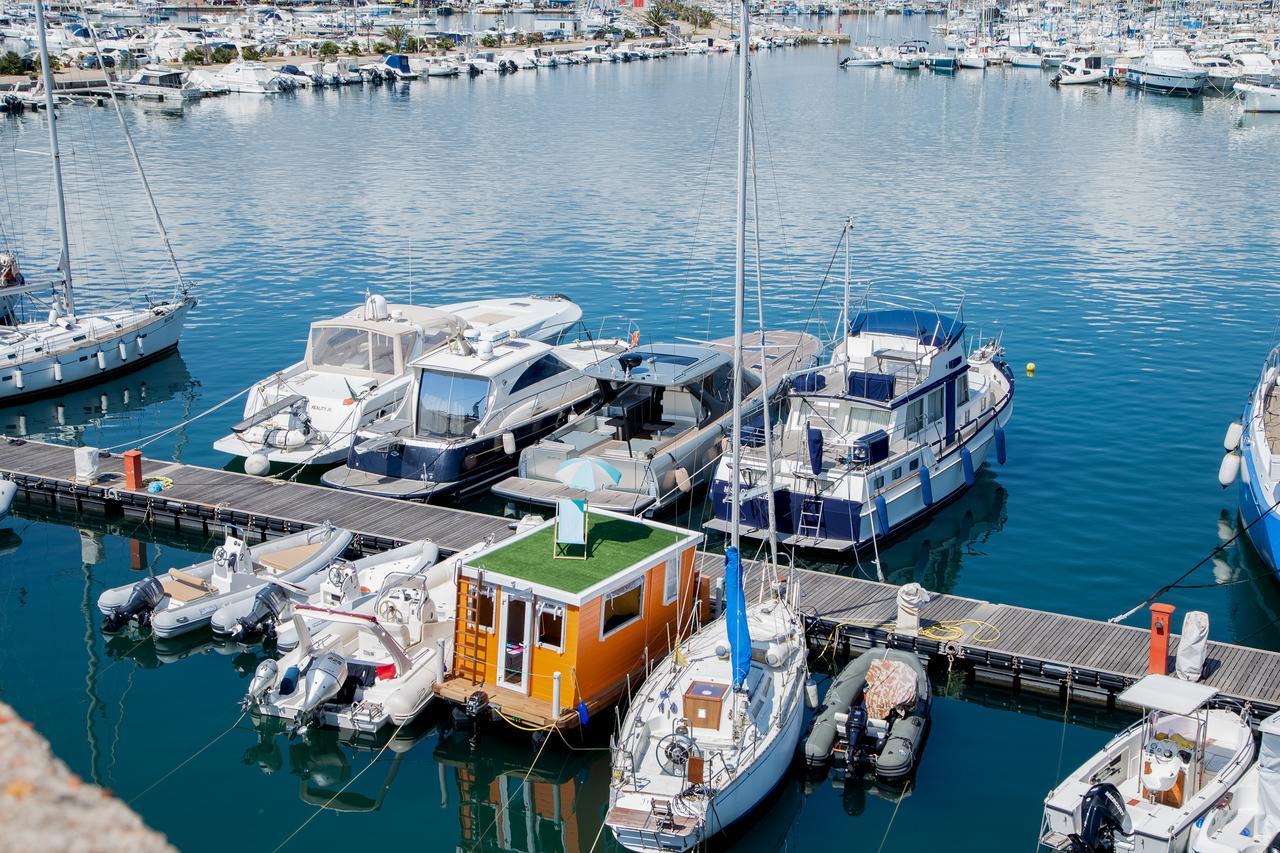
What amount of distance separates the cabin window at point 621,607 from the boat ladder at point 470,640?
207 centimetres

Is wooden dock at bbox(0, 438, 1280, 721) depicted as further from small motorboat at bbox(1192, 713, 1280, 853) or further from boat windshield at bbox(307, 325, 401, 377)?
boat windshield at bbox(307, 325, 401, 377)

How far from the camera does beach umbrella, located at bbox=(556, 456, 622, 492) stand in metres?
30.5

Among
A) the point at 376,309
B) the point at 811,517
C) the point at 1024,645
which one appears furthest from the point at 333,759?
the point at 376,309

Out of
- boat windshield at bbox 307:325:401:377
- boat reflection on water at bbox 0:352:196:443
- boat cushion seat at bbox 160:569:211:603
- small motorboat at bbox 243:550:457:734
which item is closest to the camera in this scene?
small motorboat at bbox 243:550:457:734

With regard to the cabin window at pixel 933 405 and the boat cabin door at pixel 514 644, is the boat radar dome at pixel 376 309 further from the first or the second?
the boat cabin door at pixel 514 644

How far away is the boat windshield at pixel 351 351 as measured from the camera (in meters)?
37.2

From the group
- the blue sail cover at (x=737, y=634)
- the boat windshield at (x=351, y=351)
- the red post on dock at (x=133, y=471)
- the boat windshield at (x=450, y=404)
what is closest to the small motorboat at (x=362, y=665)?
the blue sail cover at (x=737, y=634)

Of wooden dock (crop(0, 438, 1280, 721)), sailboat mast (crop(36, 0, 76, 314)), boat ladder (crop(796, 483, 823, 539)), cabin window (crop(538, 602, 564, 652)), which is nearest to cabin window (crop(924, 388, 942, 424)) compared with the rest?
boat ladder (crop(796, 483, 823, 539))

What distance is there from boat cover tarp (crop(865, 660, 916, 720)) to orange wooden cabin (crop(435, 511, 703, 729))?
349 centimetres

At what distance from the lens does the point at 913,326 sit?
3359cm

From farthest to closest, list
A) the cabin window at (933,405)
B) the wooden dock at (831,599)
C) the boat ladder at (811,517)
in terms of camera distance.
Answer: the cabin window at (933,405), the boat ladder at (811,517), the wooden dock at (831,599)

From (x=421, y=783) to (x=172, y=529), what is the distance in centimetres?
1300

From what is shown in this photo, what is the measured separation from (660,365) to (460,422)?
5298 mm

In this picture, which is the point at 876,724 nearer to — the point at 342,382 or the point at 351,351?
the point at 342,382
